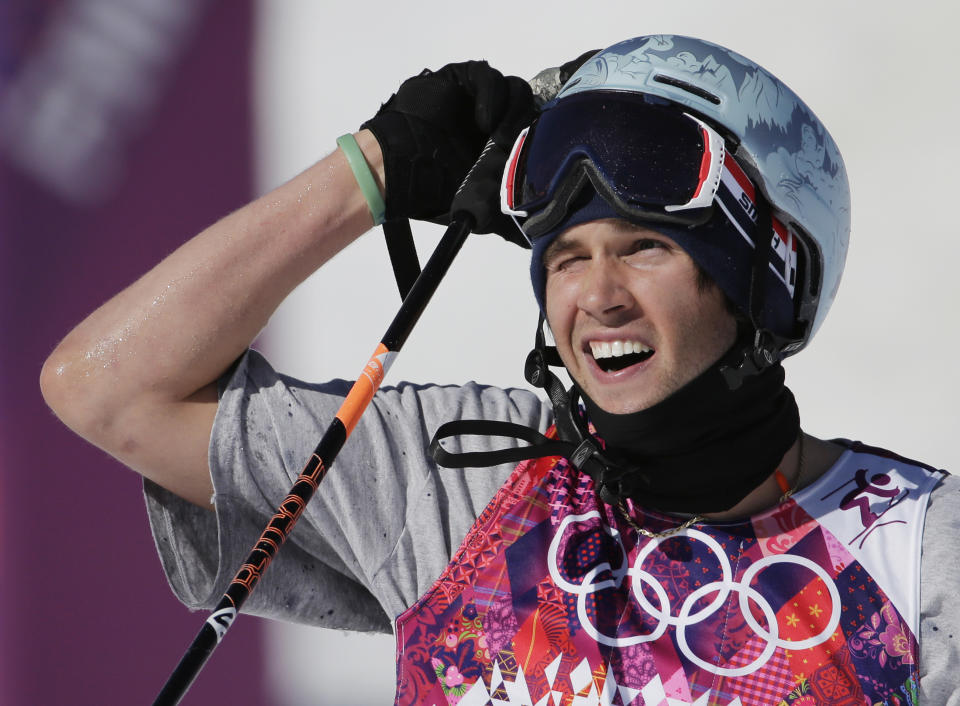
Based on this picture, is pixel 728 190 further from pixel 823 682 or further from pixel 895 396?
pixel 895 396

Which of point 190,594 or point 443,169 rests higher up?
point 443,169

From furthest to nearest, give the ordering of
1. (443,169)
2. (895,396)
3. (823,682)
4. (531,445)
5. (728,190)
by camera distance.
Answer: (895,396), (443,169), (531,445), (728,190), (823,682)

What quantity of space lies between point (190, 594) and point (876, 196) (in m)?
2.04

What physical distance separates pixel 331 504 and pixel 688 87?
32.7 inches

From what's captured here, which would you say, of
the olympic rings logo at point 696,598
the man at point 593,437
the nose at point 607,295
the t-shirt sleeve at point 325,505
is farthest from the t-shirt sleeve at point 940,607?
the t-shirt sleeve at point 325,505

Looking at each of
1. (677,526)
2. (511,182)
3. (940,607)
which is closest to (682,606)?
(677,526)

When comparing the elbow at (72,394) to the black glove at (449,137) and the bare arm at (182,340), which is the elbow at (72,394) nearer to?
the bare arm at (182,340)

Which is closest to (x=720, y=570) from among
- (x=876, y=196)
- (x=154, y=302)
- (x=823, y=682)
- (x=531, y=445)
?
(x=823, y=682)

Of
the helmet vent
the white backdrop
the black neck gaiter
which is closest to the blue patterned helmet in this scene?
the helmet vent

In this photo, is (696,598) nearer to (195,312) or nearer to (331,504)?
(331,504)

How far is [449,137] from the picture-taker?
6.17 ft

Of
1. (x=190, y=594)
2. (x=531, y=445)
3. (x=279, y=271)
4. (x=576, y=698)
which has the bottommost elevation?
(x=190, y=594)

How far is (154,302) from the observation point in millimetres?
1767

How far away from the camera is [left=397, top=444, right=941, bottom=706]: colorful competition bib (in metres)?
1.54
